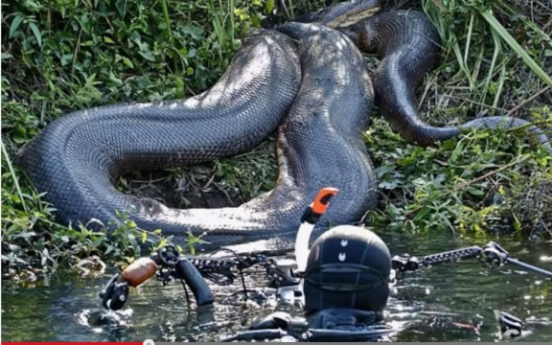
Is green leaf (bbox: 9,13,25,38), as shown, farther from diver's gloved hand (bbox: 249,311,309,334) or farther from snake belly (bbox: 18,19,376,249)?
diver's gloved hand (bbox: 249,311,309,334)

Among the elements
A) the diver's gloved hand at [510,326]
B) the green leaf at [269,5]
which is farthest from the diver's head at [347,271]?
the green leaf at [269,5]

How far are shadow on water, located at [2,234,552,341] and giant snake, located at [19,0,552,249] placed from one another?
1.47 metres

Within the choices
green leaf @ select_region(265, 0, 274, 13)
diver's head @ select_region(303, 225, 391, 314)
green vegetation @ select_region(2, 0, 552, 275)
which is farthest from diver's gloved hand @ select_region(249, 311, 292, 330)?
green leaf @ select_region(265, 0, 274, 13)

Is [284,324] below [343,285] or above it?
below

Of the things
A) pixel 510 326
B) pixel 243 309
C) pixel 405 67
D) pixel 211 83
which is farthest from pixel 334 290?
pixel 405 67

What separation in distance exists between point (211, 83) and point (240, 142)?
2.96 ft

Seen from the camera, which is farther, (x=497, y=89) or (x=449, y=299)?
(x=497, y=89)

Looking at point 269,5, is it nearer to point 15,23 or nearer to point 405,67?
point 405,67

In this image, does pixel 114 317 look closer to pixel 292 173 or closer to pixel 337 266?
pixel 337 266

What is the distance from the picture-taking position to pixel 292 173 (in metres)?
10.2

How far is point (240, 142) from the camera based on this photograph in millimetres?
10391

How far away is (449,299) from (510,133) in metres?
3.46

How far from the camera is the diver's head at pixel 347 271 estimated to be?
594 centimetres

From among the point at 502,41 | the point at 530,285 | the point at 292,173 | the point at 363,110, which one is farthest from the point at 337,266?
the point at 502,41
